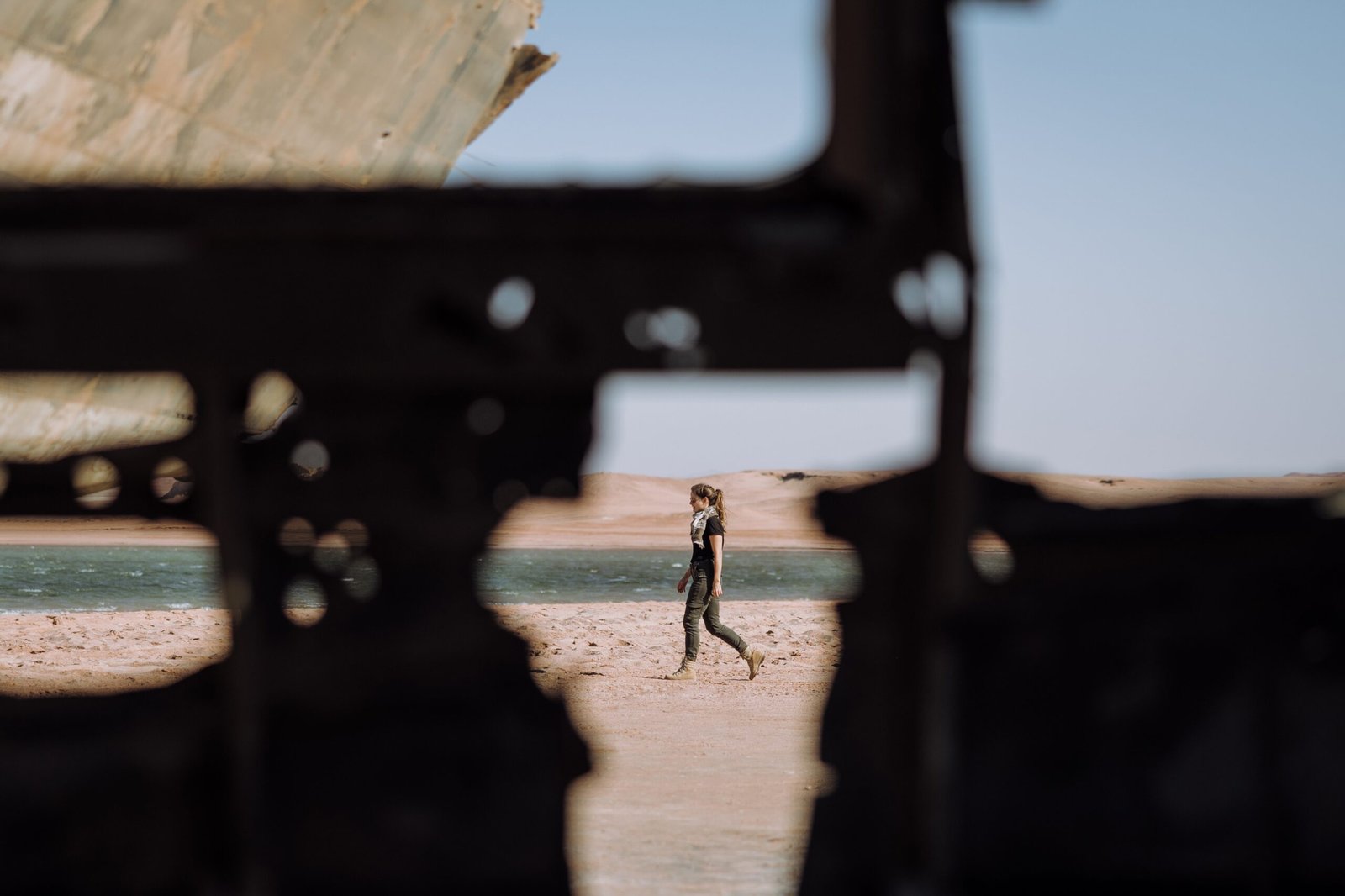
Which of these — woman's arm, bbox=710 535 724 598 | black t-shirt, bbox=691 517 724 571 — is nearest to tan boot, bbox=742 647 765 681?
woman's arm, bbox=710 535 724 598

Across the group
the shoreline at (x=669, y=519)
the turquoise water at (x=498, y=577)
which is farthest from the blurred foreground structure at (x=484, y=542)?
the shoreline at (x=669, y=519)

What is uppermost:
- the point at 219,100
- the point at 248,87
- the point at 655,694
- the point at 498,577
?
the point at 248,87

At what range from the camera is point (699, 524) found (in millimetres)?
10625

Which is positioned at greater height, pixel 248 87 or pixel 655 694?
pixel 248 87

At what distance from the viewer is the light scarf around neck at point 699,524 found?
10.6 meters

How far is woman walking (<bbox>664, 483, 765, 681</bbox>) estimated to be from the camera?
1062cm

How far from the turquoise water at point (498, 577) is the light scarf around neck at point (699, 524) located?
5107mm

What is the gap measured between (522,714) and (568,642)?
37.6 ft

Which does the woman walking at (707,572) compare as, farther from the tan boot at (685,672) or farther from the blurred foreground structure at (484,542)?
the blurred foreground structure at (484,542)

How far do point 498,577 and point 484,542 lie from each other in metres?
45.6

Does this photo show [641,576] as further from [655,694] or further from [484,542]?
[484,542]

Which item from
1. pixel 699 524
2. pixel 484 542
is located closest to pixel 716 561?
pixel 699 524

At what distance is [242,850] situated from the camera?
2.88 metres

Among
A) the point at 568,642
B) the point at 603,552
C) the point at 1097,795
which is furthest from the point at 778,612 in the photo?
the point at 603,552
